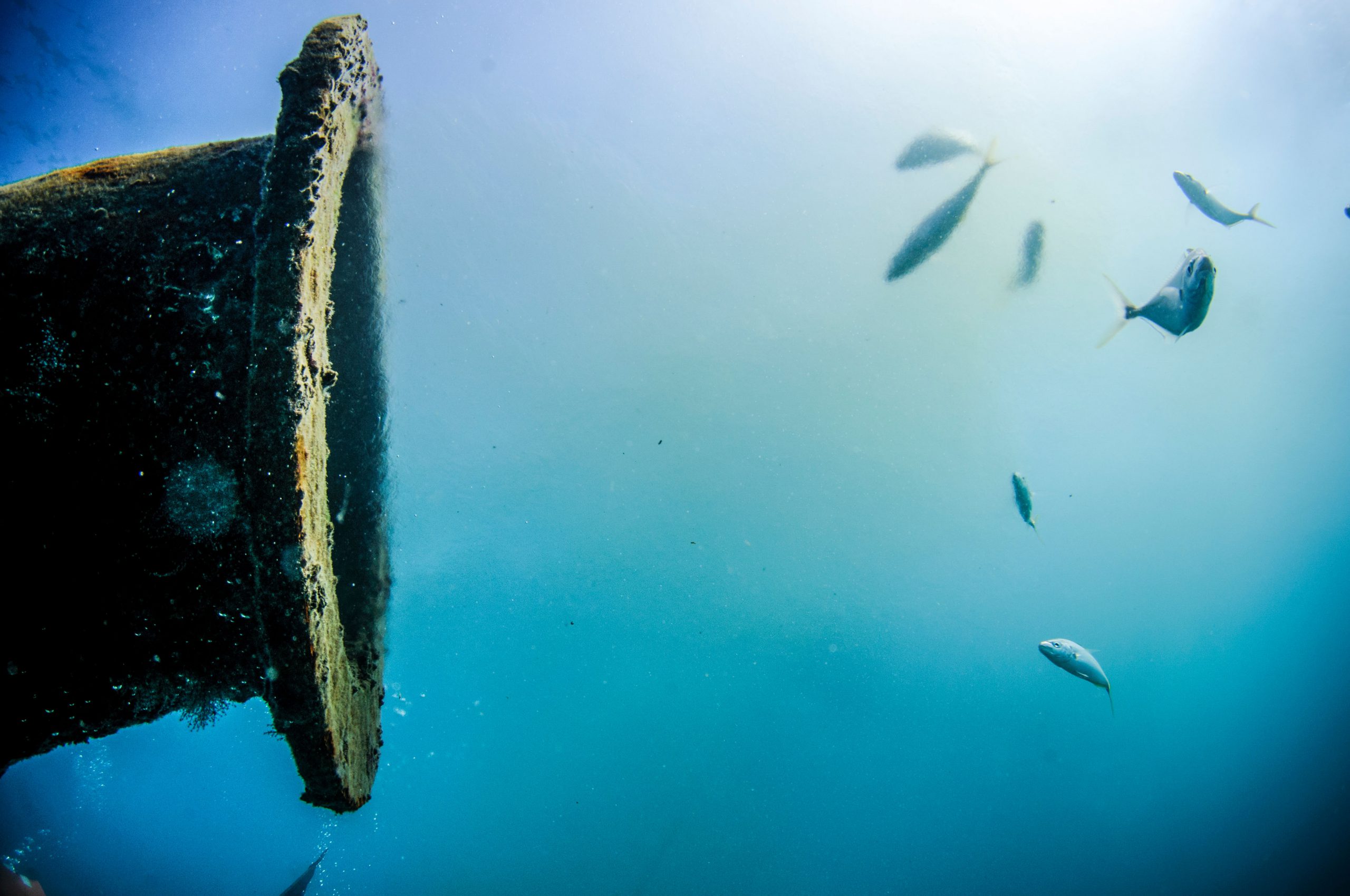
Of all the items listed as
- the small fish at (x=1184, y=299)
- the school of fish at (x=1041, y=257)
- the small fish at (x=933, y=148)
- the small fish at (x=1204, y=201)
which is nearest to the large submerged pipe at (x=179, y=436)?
the small fish at (x=1184, y=299)

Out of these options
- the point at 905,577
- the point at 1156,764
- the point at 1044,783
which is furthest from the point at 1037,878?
the point at 905,577

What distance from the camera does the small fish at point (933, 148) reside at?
5652mm

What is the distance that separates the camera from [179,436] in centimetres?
169

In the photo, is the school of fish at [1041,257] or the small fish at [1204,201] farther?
the small fish at [1204,201]

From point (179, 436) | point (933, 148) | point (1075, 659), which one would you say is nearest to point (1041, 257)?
point (933, 148)

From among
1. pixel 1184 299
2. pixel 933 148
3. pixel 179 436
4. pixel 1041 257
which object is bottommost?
pixel 1184 299

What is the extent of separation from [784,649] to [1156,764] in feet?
139

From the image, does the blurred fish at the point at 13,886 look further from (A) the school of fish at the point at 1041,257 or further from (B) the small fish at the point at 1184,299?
(B) the small fish at the point at 1184,299

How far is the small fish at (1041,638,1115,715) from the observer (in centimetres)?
450

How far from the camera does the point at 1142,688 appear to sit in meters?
43.2

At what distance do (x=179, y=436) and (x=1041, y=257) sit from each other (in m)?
9.12

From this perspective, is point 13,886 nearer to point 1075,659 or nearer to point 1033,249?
point 1075,659

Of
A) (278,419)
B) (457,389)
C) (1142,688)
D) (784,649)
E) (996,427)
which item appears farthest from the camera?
(1142,688)

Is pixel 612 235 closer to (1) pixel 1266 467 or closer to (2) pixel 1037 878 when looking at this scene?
(2) pixel 1037 878
